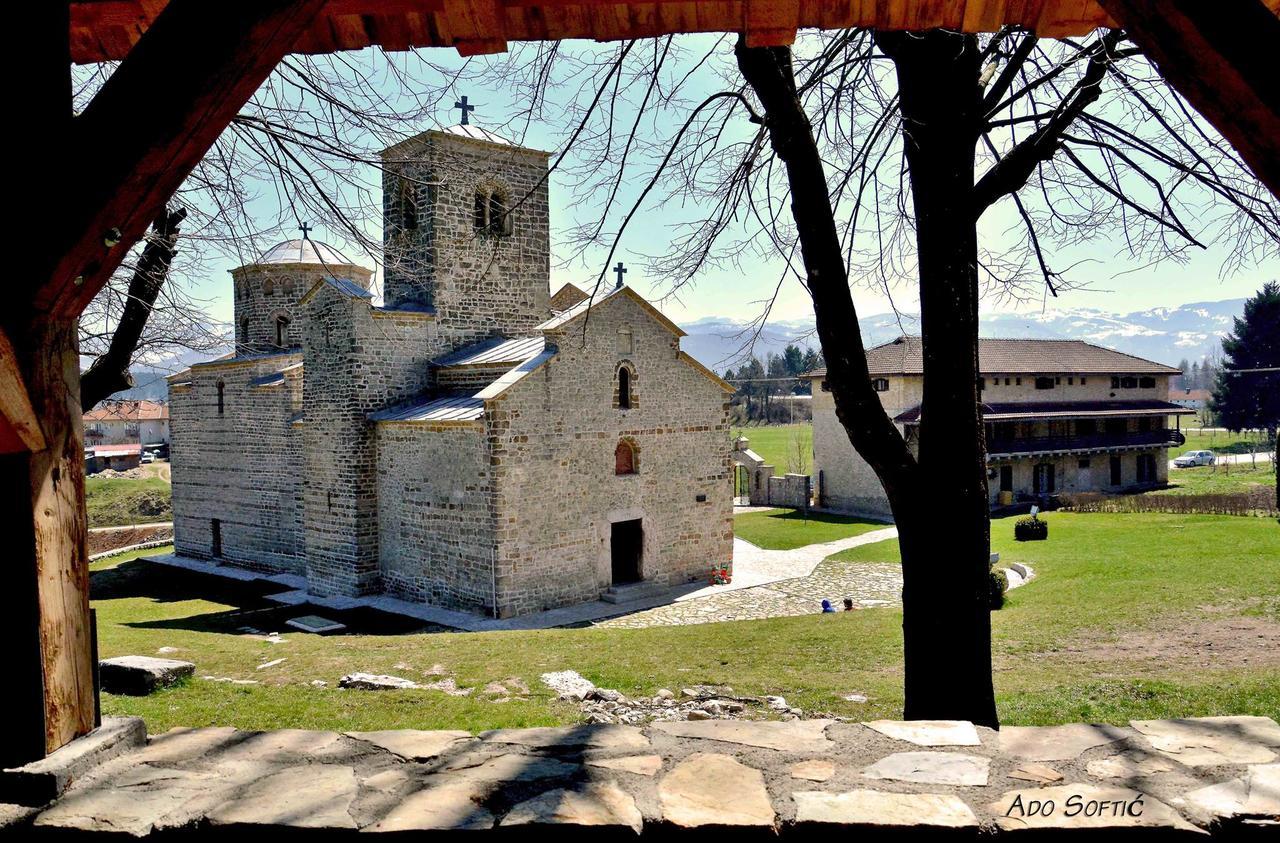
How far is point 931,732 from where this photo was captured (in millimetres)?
2668

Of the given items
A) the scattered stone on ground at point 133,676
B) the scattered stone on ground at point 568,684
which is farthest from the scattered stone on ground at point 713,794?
the scattered stone on ground at point 133,676

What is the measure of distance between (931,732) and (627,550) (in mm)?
15850

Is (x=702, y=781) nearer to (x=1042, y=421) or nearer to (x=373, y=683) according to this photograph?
(x=373, y=683)

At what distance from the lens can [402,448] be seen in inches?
659

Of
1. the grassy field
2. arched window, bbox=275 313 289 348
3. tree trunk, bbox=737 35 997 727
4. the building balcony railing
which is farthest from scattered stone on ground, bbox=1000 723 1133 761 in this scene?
the building balcony railing

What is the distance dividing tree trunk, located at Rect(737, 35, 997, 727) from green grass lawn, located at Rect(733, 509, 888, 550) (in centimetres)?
1839

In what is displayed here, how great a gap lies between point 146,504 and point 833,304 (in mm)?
44197

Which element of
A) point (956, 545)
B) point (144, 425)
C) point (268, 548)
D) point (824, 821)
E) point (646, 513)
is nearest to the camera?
point (824, 821)

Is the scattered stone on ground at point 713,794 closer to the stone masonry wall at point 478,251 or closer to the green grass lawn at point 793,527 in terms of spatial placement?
the stone masonry wall at point 478,251

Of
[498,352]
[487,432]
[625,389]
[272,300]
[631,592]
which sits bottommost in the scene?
[631,592]

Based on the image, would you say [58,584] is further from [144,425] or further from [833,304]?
[144,425]

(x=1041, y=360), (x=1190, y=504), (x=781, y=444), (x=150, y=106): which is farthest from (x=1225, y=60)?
(x=781, y=444)

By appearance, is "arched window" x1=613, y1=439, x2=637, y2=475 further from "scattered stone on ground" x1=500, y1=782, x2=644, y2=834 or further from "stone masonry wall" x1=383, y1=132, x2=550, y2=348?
"scattered stone on ground" x1=500, y1=782, x2=644, y2=834

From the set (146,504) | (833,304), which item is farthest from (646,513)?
(146,504)
